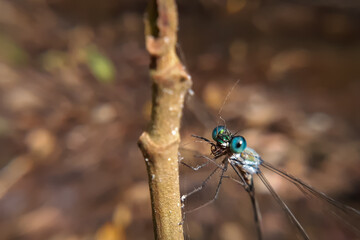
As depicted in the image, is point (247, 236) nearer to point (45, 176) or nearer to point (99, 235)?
point (99, 235)

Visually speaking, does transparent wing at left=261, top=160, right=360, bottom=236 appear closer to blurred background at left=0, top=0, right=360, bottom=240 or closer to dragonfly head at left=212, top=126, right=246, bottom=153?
dragonfly head at left=212, top=126, right=246, bottom=153

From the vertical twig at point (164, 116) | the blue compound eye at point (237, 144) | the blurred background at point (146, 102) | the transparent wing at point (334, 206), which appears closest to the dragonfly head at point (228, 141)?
the blue compound eye at point (237, 144)

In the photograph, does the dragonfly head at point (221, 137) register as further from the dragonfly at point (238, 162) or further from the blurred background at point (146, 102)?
the blurred background at point (146, 102)

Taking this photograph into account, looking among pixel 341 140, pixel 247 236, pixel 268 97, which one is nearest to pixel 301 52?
pixel 268 97

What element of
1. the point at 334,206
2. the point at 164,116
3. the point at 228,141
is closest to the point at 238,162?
the point at 228,141

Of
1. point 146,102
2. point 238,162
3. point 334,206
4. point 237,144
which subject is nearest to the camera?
point 237,144

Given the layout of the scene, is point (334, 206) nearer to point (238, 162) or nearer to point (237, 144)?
point (238, 162)

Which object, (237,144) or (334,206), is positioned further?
(334,206)

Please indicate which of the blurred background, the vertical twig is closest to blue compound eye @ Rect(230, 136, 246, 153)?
the vertical twig
